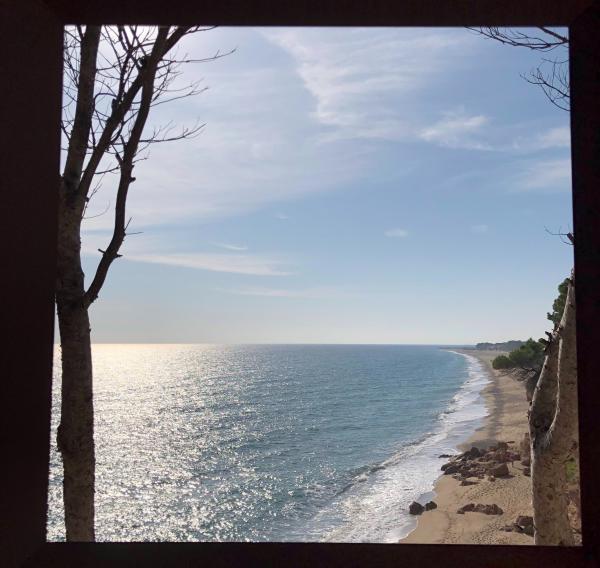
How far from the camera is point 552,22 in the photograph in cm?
134

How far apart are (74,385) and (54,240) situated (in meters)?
1.53

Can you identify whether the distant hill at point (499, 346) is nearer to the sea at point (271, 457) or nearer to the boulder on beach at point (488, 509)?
the sea at point (271, 457)

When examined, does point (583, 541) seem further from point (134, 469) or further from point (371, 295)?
point (371, 295)

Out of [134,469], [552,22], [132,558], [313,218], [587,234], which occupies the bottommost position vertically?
[134,469]

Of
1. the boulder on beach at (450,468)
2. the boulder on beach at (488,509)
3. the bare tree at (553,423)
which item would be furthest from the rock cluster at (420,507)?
the bare tree at (553,423)

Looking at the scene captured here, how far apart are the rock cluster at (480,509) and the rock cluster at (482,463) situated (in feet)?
7.54

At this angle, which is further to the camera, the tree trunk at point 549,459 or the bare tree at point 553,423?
the tree trunk at point 549,459

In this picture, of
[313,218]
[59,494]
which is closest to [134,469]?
[59,494]

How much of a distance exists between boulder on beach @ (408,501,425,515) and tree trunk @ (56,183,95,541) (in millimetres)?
13110

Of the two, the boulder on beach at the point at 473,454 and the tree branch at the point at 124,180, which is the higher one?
the tree branch at the point at 124,180

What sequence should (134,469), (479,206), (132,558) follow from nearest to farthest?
(132,558)
(134,469)
(479,206)

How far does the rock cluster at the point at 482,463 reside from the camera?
15.8m

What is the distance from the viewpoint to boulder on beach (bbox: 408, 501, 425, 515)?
1438cm

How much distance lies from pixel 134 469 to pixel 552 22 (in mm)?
24911
